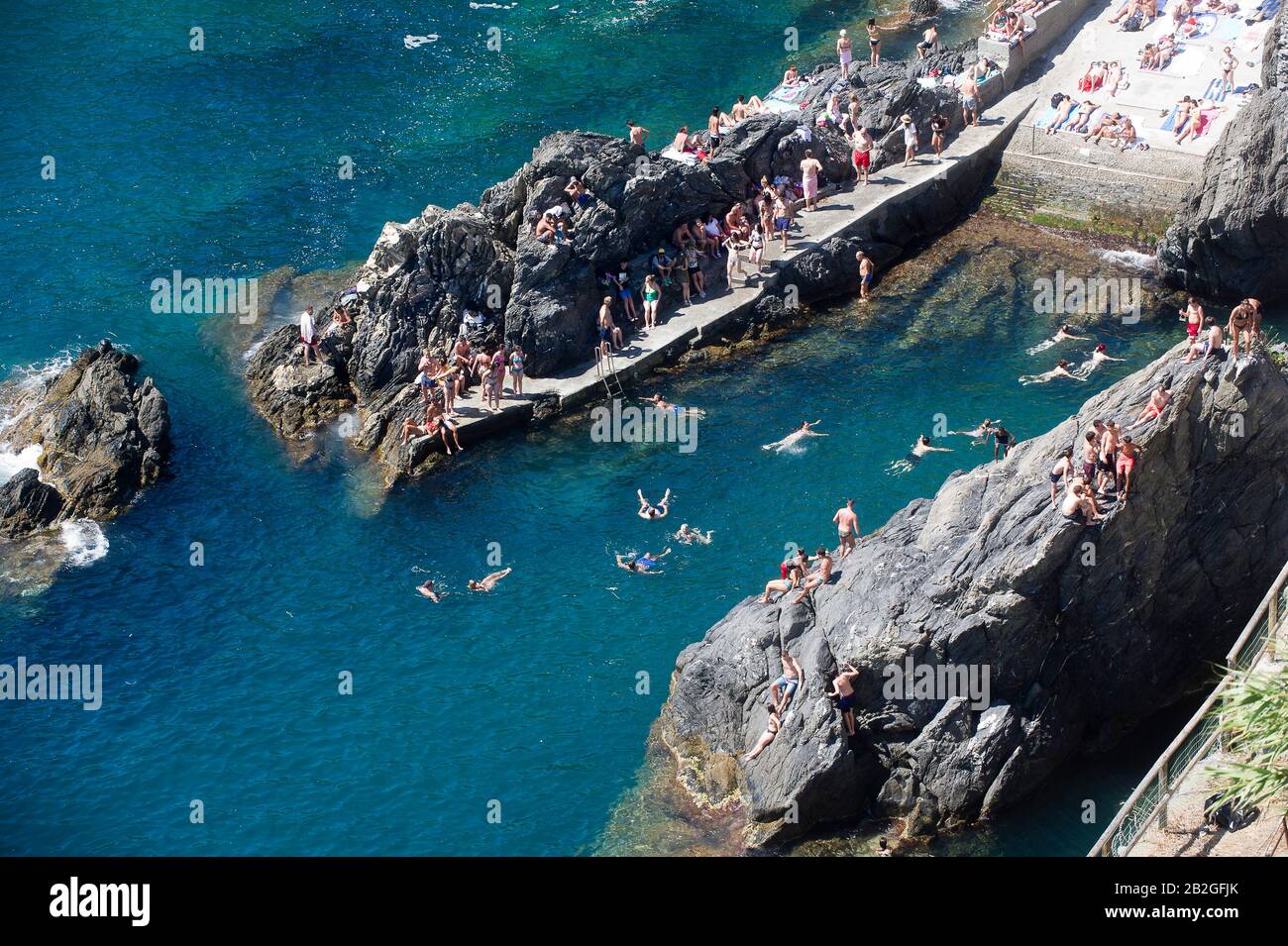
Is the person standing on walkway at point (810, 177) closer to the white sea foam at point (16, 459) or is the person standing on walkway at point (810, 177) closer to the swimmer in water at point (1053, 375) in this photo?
the swimmer in water at point (1053, 375)

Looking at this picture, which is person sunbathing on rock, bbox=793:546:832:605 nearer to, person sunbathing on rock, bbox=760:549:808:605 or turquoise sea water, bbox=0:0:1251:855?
person sunbathing on rock, bbox=760:549:808:605

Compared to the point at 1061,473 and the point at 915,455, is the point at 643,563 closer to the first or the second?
the point at 915,455

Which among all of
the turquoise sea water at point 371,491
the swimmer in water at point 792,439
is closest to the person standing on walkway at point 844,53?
the turquoise sea water at point 371,491

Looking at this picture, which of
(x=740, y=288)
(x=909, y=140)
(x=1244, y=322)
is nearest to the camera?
(x=1244, y=322)

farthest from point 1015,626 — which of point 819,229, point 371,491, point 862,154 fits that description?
point 862,154

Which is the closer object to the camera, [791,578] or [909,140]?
[791,578]
